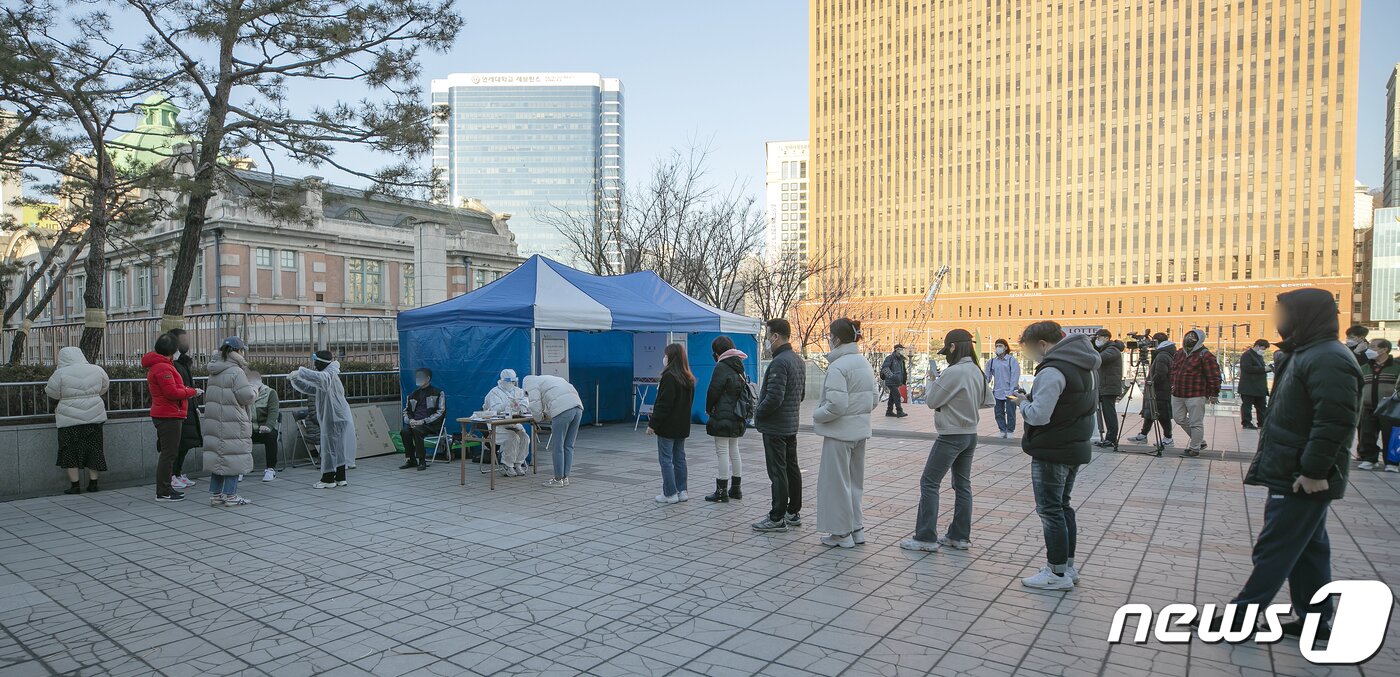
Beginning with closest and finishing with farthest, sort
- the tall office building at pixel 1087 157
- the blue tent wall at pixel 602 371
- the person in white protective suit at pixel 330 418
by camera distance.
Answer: the person in white protective suit at pixel 330 418, the blue tent wall at pixel 602 371, the tall office building at pixel 1087 157

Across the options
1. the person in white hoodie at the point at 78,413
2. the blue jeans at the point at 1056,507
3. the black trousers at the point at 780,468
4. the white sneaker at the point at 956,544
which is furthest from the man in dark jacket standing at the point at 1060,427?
the person in white hoodie at the point at 78,413

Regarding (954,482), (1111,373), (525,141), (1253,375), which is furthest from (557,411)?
(525,141)

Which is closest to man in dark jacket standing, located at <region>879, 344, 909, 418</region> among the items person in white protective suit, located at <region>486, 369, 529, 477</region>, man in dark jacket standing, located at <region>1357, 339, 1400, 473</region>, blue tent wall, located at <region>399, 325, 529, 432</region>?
man in dark jacket standing, located at <region>1357, 339, 1400, 473</region>

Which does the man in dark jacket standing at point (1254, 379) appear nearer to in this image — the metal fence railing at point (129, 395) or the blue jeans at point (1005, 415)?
the blue jeans at point (1005, 415)

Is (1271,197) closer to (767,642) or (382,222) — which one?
(382,222)

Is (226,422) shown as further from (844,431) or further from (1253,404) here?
(1253,404)

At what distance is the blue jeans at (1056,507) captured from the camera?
15.7ft

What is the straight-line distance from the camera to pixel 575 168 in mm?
148875

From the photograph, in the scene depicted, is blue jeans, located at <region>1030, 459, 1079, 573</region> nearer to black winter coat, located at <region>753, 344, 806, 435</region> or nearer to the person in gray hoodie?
the person in gray hoodie

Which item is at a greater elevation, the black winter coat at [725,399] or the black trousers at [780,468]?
the black winter coat at [725,399]

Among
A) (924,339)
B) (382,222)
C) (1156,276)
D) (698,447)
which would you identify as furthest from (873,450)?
(1156,276)

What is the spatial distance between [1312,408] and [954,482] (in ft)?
8.73

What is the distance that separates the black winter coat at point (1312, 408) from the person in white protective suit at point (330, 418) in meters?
8.85

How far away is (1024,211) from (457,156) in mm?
103716
